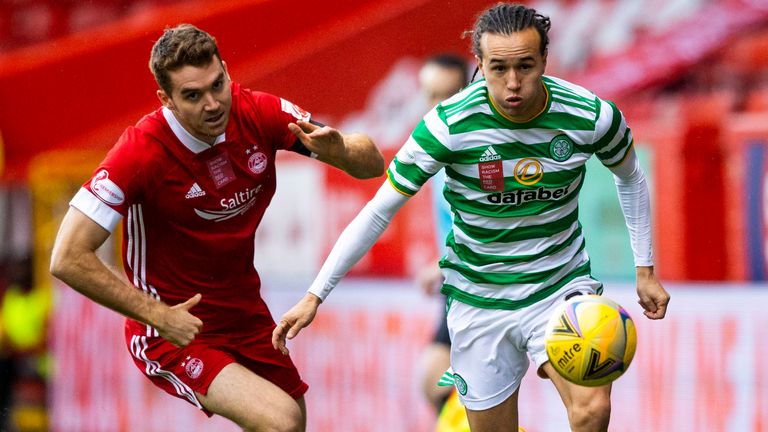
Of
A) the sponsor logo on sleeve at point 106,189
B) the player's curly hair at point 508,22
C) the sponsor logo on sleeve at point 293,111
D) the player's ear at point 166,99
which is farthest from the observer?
→ the sponsor logo on sleeve at point 293,111

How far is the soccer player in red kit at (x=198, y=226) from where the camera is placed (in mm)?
4656

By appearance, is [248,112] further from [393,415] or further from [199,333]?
[393,415]

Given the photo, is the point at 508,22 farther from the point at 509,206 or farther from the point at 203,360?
the point at 203,360

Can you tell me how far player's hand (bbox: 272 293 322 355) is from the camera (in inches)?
179

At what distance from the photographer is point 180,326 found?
183 inches

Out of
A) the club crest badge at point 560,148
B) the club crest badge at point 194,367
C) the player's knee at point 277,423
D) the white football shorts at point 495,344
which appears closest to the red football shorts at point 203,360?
the club crest badge at point 194,367

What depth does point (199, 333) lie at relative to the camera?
5016 mm

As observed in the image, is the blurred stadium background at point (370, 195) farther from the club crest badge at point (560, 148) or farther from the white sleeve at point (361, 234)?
the white sleeve at point (361, 234)

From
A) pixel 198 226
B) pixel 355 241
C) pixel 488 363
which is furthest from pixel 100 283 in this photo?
pixel 488 363

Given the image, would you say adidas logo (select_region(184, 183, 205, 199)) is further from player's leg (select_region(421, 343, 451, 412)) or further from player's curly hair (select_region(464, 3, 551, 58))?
player's leg (select_region(421, 343, 451, 412))

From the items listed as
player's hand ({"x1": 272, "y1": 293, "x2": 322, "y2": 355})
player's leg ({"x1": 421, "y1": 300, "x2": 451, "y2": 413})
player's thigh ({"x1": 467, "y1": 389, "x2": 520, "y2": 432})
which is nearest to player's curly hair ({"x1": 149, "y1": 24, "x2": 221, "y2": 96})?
player's hand ({"x1": 272, "y1": 293, "x2": 322, "y2": 355})

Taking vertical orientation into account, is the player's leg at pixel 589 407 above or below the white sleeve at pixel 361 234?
below

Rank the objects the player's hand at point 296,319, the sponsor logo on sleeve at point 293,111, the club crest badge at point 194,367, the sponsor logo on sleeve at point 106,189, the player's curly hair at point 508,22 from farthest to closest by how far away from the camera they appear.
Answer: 1. the sponsor logo on sleeve at point 293,111
2. the club crest badge at point 194,367
3. the sponsor logo on sleeve at point 106,189
4. the player's hand at point 296,319
5. the player's curly hair at point 508,22

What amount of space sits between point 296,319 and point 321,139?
76 centimetres
